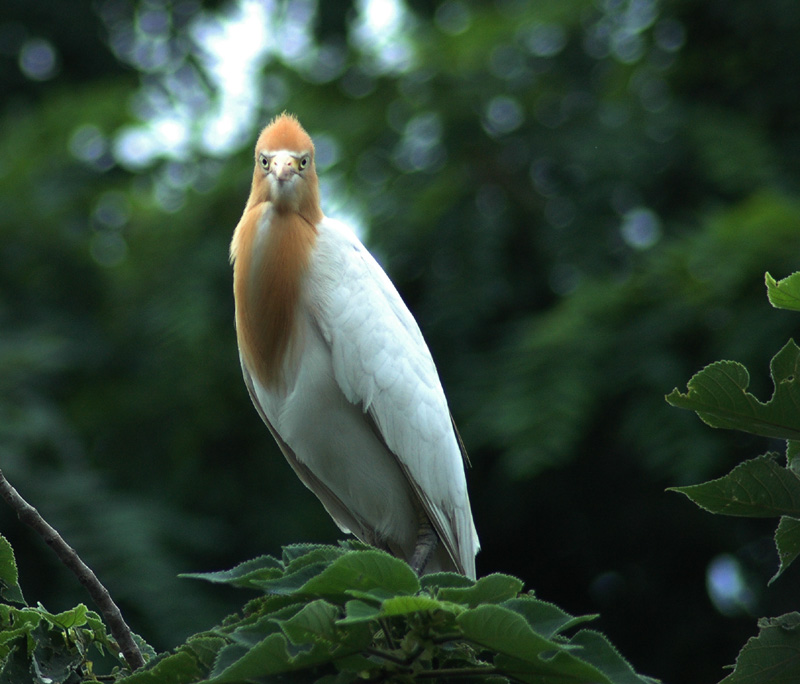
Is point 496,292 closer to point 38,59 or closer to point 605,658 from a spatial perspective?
point 605,658

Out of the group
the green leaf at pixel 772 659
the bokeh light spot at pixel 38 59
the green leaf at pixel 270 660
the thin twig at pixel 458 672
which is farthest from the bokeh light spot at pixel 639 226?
the bokeh light spot at pixel 38 59

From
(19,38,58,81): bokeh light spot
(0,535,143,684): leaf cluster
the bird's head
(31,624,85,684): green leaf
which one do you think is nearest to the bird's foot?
the bird's head

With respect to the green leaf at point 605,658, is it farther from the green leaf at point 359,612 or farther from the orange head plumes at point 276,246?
the orange head plumes at point 276,246

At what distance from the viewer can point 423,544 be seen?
3.66 meters

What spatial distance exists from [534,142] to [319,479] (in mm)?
3140

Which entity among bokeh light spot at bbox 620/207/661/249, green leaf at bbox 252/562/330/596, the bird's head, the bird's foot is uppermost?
the bird's head

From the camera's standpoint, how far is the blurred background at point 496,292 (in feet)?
16.0

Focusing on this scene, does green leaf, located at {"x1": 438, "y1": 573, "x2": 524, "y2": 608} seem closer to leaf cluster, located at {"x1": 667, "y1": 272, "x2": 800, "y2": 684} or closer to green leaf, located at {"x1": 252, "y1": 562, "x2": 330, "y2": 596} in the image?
green leaf, located at {"x1": 252, "y1": 562, "x2": 330, "y2": 596}

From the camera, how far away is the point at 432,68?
634 centimetres

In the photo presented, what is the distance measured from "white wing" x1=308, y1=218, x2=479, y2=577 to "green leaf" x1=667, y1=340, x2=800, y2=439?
1859 mm

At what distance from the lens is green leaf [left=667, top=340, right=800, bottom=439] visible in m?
1.70

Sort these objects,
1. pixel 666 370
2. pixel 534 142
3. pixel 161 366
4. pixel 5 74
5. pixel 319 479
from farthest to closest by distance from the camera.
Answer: pixel 5 74, pixel 534 142, pixel 161 366, pixel 666 370, pixel 319 479

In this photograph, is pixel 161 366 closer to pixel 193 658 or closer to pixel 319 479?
pixel 319 479

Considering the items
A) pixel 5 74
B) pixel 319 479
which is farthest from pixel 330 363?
pixel 5 74
